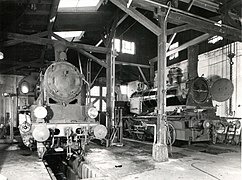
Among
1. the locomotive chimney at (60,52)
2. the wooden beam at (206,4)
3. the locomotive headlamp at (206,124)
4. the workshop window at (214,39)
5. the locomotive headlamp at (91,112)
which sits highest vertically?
the workshop window at (214,39)

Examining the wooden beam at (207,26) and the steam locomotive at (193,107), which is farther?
the steam locomotive at (193,107)

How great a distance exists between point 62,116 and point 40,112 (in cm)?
91

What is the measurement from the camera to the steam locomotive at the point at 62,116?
19.4ft

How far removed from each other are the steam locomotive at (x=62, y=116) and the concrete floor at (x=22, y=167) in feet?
1.23

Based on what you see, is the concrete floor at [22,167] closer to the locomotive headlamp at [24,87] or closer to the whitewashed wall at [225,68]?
the locomotive headlamp at [24,87]

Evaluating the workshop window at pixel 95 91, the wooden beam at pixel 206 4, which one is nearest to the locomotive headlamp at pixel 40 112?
the wooden beam at pixel 206 4

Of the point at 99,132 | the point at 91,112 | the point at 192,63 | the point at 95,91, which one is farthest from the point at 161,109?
the point at 95,91

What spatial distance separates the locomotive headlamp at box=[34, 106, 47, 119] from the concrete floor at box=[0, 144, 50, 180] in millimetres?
1124

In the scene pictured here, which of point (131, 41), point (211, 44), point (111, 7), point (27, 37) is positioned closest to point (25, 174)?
point (27, 37)

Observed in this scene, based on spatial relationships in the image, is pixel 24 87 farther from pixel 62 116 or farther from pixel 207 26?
pixel 207 26

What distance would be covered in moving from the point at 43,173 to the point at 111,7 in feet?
22.5

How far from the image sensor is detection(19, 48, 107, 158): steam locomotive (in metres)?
5.91

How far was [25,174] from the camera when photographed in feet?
14.8

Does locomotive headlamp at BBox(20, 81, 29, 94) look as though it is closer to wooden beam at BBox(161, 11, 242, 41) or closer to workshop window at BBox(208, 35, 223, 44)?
wooden beam at BBox(161, 11, 242, 41)
